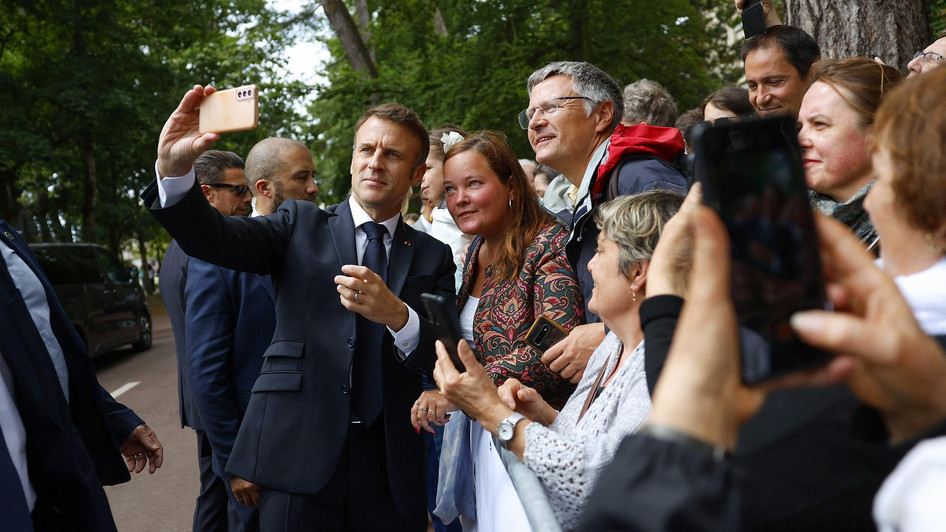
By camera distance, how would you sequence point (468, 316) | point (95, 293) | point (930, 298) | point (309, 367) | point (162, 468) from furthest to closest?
point (95, 293) < point (162, 468) < point (468, 316) < point (309, 367) < point (930, 298)

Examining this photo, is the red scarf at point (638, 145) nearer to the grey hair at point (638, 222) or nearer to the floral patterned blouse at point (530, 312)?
the floral patterned blouse at point (530, 312)

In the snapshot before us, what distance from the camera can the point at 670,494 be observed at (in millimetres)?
903

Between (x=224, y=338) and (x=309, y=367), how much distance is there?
38.4 inches

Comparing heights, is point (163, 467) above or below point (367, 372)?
below

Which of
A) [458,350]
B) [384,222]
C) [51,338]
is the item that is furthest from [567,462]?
[51,338]

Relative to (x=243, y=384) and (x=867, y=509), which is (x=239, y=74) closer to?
(x=243, y=384)

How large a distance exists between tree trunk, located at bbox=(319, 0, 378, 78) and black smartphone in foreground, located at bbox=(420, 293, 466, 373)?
12452mm

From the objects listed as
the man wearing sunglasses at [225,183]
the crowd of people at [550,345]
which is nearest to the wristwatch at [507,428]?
the crowd of people at [550,345]

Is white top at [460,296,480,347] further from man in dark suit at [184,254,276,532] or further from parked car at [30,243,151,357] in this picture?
parked car at [30,243,151,357]

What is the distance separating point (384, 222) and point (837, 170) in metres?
1.59

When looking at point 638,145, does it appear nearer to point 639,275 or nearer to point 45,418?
point 639,275

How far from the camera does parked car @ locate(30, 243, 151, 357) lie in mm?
10422

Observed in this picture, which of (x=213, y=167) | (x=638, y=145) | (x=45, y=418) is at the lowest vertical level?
(x=45, y=418)

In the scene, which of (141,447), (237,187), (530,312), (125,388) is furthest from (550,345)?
(125,388)
